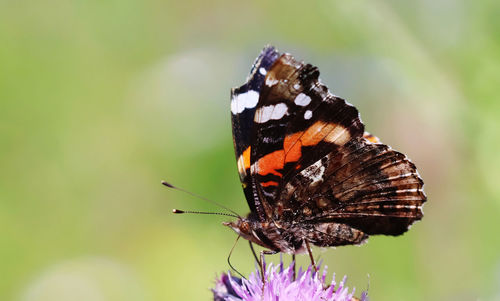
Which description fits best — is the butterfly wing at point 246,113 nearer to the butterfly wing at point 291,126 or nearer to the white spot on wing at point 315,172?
the butterfly wing at point 291,126

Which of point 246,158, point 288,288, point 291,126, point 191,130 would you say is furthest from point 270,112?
A: point 191,130

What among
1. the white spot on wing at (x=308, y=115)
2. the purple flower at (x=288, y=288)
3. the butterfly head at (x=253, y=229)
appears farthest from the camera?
the white spot on wing at (x=308, y=115)

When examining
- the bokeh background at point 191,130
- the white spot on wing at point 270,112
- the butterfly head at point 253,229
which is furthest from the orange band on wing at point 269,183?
the bokeh background at point 191,130

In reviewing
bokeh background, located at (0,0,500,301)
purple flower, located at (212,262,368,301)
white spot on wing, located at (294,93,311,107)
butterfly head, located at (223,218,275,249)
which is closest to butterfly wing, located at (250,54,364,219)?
white spot on wing, located at (294,93,311,107)

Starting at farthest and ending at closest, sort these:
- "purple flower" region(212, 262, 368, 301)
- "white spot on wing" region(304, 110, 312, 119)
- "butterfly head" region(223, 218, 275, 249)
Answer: "white spot on wing" region(304, 110, 312, 119)
"butterfly head" region(223, 218, 275, 249)
"purple flower" region(212, 262, 368, 301)

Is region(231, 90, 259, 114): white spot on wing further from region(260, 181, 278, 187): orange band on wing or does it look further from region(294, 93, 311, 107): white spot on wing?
region(260, 181, 278, 187): orange band on wing

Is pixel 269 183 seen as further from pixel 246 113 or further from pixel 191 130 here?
pixel 191 130

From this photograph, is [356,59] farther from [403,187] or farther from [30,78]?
[30,78]
